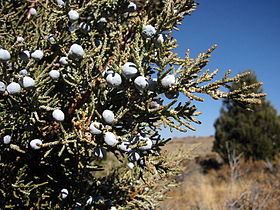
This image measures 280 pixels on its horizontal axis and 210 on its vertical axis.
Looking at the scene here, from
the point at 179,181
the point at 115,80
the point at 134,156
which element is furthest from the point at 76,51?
the point at 179,181

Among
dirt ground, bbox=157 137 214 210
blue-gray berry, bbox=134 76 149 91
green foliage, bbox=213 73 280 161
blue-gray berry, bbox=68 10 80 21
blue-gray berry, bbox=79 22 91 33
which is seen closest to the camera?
blue-gray berry, bbox=134 76 149 91

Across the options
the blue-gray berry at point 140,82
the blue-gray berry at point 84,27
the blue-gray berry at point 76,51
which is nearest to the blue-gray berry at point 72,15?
the blue-gray berry at point 84,27

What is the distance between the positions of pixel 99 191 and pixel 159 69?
1.40 meters

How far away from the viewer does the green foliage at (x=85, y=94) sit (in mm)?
1271

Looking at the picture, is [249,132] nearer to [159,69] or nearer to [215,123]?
[215,123]

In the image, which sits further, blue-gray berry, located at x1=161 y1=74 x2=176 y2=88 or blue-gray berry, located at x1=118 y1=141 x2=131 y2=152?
blue-gray berry, located at x1=118 y1=141 x2=131 y2=152

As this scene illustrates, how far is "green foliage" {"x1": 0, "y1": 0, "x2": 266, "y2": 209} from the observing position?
4.17ft

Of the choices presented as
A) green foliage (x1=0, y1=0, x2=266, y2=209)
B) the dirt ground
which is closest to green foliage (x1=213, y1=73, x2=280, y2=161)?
the dirt ground

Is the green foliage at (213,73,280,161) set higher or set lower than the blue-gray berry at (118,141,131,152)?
higher

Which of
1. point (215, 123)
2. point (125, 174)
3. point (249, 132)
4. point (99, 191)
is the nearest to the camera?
point (99, 191)

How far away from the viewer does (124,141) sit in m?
1.34

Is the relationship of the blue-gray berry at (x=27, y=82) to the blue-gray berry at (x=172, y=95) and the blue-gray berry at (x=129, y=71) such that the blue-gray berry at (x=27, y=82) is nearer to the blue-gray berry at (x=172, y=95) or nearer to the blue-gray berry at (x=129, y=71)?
the blue-gray berry at (x=129, y=71)

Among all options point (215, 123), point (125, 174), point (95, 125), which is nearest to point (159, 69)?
point (95, 125)

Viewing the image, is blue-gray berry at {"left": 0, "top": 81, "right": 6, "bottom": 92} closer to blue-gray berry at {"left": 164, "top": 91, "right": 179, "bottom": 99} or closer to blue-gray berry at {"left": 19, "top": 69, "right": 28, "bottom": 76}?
blue-gray berry at {"left": 19, "top": 69, "right": 28, "bottom": 76}
